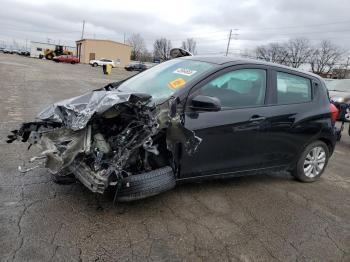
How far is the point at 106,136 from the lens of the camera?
3.25m

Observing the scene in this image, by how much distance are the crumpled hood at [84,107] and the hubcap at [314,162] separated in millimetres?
2879

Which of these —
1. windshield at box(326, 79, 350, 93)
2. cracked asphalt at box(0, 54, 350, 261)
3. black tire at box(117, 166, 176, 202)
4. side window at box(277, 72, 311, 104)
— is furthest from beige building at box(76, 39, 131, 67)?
black tire at box(117, 166, 176, 202)

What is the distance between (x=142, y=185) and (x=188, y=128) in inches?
30.4

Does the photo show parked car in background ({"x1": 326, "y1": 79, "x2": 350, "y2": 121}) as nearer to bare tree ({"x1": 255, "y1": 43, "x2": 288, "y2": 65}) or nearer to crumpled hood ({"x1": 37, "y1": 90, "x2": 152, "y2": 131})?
crumpled hood ({"x1": 37, "y1": 90, "x2": 152, "y2": 131})

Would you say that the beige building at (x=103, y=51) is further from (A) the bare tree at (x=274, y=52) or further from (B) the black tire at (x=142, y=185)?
(B) the black tire at (x=142, y=185)

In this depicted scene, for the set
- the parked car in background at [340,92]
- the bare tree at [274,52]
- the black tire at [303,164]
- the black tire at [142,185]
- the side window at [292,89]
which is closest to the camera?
the black tire at [142,185]

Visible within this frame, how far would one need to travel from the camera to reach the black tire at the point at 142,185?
10.5 feet

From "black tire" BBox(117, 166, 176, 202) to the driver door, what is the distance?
381 mm

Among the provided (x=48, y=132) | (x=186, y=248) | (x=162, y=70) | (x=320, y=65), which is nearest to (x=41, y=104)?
(x=162, y=70)

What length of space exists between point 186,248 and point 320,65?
76949mm

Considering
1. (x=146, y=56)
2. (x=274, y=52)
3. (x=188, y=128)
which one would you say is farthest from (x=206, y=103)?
(x=146, y=56)

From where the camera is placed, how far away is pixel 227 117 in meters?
3.83

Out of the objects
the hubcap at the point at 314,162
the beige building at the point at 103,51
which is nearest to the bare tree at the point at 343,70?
the beige building at the point at 103,51

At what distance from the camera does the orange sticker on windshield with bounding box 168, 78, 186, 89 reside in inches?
146
